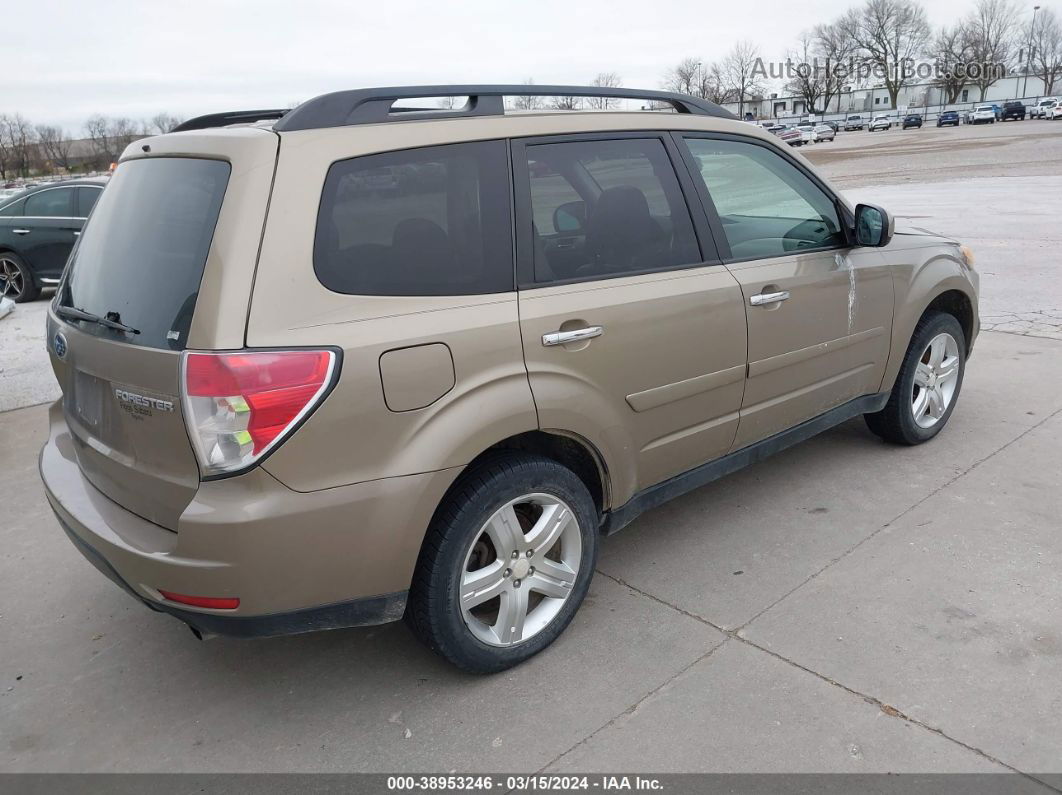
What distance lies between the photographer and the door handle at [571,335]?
2812 mm

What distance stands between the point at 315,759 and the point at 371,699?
308mm

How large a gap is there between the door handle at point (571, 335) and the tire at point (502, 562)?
386 mm

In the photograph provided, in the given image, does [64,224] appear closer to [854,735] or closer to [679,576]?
[679,576]

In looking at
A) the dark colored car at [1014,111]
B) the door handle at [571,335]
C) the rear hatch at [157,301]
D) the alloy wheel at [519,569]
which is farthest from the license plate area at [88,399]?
the dark colored car at [1014,111]

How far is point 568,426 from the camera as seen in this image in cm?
288

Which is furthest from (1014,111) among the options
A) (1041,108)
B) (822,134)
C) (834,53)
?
(834,53)

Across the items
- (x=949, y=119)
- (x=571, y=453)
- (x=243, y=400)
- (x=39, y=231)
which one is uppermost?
(x=949, y=119)

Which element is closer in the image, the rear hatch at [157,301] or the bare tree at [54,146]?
the rear hatch at [157,301]

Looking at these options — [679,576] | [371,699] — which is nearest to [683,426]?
[679,576]

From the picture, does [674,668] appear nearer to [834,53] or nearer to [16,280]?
[16,280]

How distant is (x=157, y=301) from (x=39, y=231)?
33.5ft

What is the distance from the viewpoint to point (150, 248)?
2.64 m

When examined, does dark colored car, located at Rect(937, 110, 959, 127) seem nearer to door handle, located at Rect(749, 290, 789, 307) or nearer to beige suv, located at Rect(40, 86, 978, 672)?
door handle, located at Rect(749, 290, 789, 307)

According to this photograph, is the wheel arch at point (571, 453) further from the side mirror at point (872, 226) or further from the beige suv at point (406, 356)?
the side mirror at point (872, 226)
